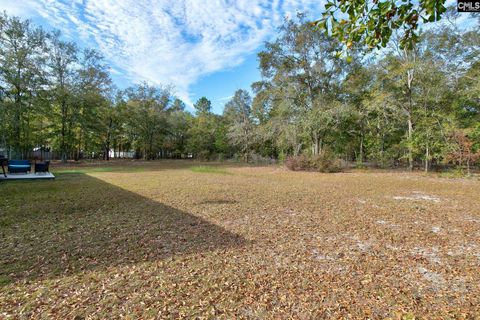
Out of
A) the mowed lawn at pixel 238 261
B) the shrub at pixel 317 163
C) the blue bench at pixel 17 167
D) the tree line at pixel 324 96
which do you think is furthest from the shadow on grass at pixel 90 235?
the shrub at pixel 317 163

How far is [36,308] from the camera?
1.96 metres

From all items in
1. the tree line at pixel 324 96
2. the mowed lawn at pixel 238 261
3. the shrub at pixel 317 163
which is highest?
the tree line at pixel 324 96

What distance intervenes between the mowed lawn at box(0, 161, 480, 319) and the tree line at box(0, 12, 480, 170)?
25.1ft

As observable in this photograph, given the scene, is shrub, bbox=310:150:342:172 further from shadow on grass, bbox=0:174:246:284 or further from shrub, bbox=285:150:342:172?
shadow on grass, bbox=0:174:246:284

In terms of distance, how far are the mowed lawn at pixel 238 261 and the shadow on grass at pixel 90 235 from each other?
0.07 feet

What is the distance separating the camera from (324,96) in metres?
17.0

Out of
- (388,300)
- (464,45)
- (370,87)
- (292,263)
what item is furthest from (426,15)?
(370,87)

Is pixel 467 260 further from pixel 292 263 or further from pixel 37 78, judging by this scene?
pixel 37 78

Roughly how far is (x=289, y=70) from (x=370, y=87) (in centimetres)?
601

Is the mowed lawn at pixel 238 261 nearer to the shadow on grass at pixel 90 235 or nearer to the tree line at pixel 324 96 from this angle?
the shadow on grass at pixel 90 235

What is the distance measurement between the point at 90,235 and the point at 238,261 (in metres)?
2.44

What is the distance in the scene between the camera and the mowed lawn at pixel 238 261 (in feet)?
6.56

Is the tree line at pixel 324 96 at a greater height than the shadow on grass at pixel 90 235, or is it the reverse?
the tree line at pixel 324 96

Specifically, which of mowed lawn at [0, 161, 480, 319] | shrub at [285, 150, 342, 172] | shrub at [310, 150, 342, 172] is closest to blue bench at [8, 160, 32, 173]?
mowed lawn at [0, 161, 480, 319]
